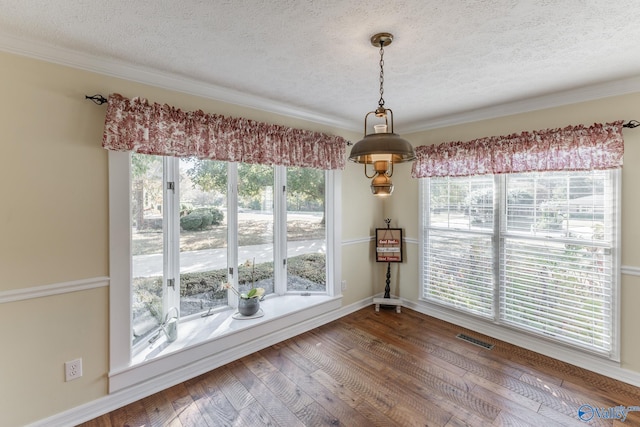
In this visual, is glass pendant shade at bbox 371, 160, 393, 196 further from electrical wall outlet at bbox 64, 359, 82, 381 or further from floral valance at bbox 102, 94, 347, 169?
electrical wall outlet at bbox 64, 359, 82, 381

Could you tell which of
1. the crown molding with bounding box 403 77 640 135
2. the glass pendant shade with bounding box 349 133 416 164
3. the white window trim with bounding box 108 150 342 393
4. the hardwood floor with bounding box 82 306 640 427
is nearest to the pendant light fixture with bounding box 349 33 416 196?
the glass pendant shade with bounding box 349 133 416 164

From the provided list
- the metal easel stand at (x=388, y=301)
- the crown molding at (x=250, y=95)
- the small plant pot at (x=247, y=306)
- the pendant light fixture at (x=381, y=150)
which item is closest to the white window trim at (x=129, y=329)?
the small plant pot at (x=247, y=306)

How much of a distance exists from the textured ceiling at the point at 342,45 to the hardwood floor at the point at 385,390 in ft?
8.23

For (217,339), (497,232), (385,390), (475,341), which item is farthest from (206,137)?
(475,341)

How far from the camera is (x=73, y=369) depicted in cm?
197

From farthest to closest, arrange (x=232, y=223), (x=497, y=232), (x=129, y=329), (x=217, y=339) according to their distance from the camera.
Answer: (x=497, y=232), (x=232, y=223), (x=217, y=339), (x=129, y=329)

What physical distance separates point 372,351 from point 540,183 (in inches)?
94.5

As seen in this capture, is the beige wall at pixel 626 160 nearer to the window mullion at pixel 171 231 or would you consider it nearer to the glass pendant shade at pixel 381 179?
the glass pendant shade at pixel 381 179

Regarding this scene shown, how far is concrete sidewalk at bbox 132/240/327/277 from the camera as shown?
2.45 metres

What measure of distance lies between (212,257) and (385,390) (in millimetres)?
2016

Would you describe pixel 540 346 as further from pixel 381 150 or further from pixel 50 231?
pixel 50 231

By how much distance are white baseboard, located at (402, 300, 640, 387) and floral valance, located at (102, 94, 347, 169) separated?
7.91 feet

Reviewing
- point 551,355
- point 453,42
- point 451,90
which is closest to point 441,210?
point 451,90

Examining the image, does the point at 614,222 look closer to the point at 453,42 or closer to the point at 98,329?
the point at 453,42
